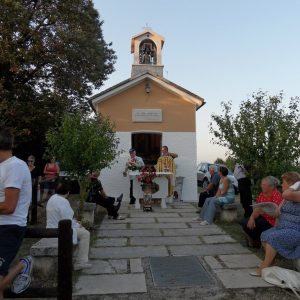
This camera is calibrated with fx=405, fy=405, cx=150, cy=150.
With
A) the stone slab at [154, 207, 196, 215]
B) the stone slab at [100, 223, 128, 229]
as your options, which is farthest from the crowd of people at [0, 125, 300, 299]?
the stone slab at [154, 207, 196, 215]

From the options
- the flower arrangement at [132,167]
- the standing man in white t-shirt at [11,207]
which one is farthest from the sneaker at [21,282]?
the flower arrangement at [132,167]

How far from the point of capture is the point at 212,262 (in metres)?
5.80

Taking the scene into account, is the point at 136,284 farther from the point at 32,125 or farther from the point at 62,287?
the point at 32,125

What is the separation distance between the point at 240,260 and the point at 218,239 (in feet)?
5.02

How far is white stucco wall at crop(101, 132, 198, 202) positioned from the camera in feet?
47.0

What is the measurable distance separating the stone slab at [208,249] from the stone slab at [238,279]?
1.04 m

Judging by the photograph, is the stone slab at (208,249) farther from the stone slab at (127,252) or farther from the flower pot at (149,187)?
the flower pot at (149,187)

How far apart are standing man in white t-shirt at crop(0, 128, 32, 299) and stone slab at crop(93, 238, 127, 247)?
3.60 meters

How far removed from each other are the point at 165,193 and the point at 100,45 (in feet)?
38.8

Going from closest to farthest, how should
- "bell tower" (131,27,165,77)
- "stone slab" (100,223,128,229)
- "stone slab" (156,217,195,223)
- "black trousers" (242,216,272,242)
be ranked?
"black trousers" (242,216,272,242), "stone slab" (100,223,128,229), "stone slab" (156,217,195,223), "bell tower" (131,27,165,77)

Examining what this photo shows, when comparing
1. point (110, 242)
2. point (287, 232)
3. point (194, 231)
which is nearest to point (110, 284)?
A: point (287, 232)

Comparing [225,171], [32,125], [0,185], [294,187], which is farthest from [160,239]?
[32,125]

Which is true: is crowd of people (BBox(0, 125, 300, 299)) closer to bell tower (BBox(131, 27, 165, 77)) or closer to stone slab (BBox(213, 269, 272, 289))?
stone slab (BBox(213, 269, 272, 289))

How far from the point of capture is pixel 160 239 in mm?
7484
